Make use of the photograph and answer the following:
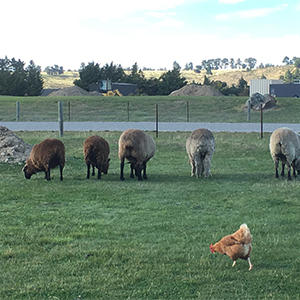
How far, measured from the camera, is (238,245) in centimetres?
705

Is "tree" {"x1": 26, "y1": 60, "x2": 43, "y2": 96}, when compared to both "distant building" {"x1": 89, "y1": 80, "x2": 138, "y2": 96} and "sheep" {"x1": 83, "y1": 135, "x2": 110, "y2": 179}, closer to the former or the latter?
"distant building" {"x1": 89, "y1": 80, "x2": 138, "y2": 96}

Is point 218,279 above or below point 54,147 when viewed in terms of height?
below

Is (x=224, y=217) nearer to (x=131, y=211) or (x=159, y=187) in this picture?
(x=131, y=211)

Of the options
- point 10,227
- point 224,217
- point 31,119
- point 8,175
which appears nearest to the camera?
point 10,227

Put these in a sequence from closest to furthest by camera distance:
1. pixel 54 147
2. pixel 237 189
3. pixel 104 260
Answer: pixel 104 260 → pixel 237 189 → pixel 54 147

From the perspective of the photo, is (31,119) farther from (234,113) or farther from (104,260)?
(104,260)

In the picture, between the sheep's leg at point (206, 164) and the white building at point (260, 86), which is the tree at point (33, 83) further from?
the sheep's leg at point (206, 164)

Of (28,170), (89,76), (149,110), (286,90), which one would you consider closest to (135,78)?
(89,76)

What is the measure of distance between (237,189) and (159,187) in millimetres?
1900

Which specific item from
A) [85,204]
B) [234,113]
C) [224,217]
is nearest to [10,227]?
[85,204]

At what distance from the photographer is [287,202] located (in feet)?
38.7

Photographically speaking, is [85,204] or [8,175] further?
[8,175]

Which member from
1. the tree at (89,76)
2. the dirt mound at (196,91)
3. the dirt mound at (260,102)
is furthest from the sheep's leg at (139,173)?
the tree at (89,76)

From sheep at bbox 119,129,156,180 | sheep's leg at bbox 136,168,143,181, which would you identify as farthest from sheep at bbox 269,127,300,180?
sheep's leg at bbox 136,168,143,181
